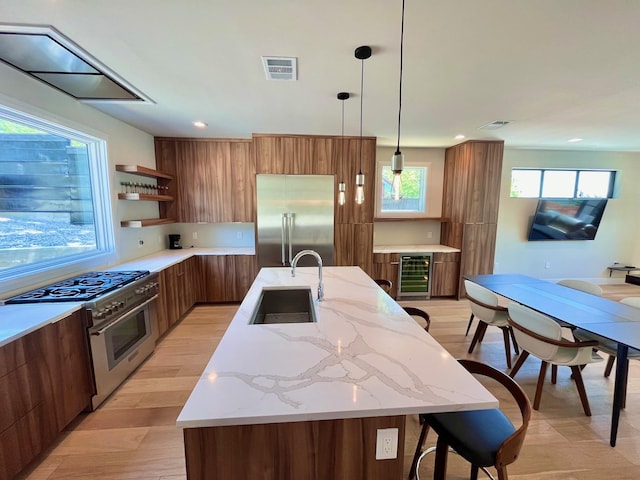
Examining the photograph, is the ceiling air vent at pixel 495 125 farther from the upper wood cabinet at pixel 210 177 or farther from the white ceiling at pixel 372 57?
A: the upper wood cabinet at pixel 210 177

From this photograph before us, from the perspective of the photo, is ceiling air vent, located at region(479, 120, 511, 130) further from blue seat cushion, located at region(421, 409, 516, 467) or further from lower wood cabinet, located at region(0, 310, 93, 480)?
lower wood cabinet, located at region(0, 310, 93, 480)

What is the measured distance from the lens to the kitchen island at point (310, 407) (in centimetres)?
93

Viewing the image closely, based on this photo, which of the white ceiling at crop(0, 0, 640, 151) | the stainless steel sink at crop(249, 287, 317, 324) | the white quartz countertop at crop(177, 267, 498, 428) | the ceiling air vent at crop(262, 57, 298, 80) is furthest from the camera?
the stainless steel sink at crop(249, 287, 317, 324)

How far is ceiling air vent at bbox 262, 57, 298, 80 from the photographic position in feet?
6.24

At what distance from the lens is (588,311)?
225 cm

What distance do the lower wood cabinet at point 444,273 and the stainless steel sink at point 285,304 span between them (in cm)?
296

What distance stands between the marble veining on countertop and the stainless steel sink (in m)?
2.42

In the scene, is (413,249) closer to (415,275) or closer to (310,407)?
(415,275)

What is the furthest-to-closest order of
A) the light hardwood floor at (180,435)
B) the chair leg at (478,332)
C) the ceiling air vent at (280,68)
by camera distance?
the chair leg at (478,332)
the ceiling air vent at (280,68)
the light hardwood floor at (180,435)

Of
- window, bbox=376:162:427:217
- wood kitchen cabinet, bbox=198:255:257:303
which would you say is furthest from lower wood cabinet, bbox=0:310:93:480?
window, bbox=376:162:427:217

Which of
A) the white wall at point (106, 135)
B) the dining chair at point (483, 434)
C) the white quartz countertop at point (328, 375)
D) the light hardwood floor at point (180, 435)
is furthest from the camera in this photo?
the white wall at point (106, 135)

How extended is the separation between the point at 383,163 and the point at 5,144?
449 centimetres

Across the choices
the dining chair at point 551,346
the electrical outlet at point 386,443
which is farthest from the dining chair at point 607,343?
the electrical outlet at point 386,443

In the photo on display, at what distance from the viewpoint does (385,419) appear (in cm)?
101
